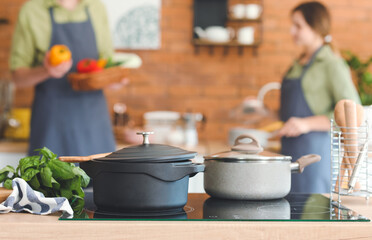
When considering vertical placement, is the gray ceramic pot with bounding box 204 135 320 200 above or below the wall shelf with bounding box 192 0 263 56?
below

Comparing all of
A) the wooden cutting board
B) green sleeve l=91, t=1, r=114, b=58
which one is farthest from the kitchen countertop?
green sleeve l=91, t=1, r=114, b=58

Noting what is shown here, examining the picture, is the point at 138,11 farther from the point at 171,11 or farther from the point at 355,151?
the point at 355,151

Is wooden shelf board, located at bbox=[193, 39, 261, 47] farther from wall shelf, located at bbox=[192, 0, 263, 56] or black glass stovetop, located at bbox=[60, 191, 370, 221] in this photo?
black glass stovetop, located at bbox=[60, 191, 370, 221]

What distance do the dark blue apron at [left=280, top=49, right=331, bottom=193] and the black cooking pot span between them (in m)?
1.80

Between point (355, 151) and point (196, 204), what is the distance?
0.38m

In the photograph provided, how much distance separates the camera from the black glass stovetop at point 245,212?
103cm

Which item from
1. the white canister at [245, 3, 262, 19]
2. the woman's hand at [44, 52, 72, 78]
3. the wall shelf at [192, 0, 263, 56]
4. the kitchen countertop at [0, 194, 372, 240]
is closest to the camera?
the kitchen countertop at [0, 194, 372, 240]

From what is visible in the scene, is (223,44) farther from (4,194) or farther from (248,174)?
(4,194)

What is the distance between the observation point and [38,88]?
2828 millimetres

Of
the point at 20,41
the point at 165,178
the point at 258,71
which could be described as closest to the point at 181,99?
the point at 258,71

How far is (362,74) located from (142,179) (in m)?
2.93

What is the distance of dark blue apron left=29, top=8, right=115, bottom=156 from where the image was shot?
9.16 feet

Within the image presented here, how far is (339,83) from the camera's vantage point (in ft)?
9.03

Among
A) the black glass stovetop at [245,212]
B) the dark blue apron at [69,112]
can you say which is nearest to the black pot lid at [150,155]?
the black glass stovetop at [245,212]
